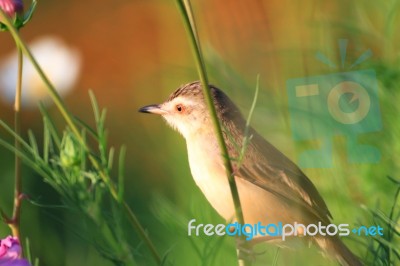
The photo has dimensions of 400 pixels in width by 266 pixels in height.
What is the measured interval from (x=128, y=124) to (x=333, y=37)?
23 cm

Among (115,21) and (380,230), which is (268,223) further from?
(115,21)

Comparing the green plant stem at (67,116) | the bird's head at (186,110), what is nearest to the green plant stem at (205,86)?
the green plant stem at (67,116)

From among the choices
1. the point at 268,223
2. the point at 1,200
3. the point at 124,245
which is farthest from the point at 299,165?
the point at 1,200

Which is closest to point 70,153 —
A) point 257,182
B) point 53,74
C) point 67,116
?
point 67,116

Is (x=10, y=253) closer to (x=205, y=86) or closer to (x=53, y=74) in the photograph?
(x=205, y=86)

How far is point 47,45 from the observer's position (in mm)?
835

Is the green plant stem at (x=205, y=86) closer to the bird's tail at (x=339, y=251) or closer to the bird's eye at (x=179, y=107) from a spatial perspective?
the bird's tail at (x=339, y=251)

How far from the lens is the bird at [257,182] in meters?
0.62
